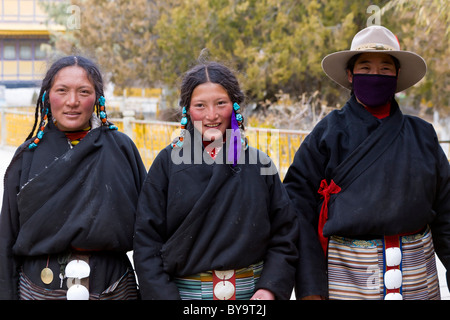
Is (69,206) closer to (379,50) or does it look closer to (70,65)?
(70,65)

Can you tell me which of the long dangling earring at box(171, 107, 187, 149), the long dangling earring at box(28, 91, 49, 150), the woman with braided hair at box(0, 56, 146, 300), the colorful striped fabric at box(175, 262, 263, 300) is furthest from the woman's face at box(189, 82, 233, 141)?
the long dangling earring at box(28, 91, 49, 150)

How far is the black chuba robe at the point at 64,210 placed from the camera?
252 centimetres

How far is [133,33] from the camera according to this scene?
582 inches

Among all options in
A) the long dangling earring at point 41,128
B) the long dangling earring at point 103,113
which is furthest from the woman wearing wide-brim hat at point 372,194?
the long dangling earring at point 41,128

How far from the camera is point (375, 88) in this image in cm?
271

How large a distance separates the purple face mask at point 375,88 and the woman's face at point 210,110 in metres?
0.66

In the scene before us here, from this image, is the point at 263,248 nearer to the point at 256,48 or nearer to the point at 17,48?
the point at 256,48

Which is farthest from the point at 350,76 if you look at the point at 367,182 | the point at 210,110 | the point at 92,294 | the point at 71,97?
the point at 92,294

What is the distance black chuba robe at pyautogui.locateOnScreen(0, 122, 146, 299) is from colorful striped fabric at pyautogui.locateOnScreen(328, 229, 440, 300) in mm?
984

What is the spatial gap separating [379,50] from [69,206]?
5.35 ft

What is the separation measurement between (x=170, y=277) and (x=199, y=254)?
7.4 inches

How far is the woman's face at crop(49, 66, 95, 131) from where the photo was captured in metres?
2.63

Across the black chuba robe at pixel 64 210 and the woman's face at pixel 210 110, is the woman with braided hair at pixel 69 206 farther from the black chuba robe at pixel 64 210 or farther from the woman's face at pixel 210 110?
the woman's face at pixel 210 110
